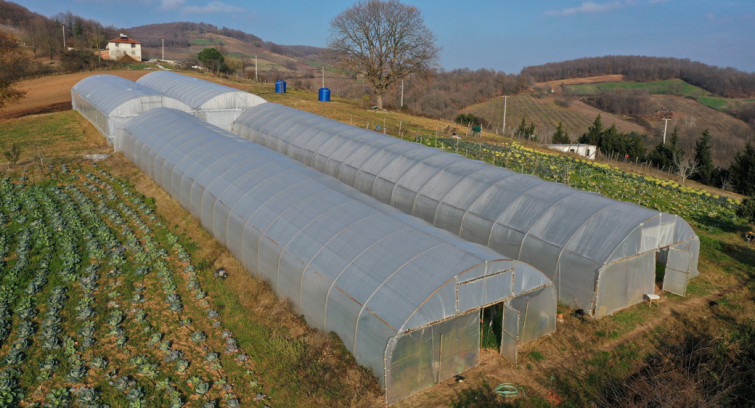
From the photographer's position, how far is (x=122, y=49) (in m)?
101

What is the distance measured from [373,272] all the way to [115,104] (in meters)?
28.2

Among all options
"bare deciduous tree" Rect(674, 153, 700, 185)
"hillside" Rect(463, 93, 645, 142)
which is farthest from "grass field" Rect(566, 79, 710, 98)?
"bare deciduous tree" Rect(674, 153, 700, 185)

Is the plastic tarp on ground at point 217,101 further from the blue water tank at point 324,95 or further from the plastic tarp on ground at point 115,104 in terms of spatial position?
the blue water tank at point 324,95

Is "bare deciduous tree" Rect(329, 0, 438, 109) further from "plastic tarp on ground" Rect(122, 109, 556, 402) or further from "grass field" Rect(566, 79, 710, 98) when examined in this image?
"grass field" Rect(566, 79, 710, 98)

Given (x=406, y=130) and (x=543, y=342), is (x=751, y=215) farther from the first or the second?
(x=406, y=130)

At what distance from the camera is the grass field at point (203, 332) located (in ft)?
38.0

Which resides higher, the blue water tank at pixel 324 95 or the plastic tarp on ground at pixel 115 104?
the blue water tank at pixel 324 95

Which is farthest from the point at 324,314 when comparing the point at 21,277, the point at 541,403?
the point at 21,277

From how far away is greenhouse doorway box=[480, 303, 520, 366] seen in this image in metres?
13.1

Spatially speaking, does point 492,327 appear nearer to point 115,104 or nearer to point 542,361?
point 542,361

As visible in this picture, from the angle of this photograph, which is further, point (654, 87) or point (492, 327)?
point (654, 87)

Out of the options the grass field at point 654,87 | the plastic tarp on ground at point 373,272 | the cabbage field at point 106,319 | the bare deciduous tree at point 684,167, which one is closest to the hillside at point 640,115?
the grass field at point 654,87

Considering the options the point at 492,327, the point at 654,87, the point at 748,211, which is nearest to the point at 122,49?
the point at 492,327

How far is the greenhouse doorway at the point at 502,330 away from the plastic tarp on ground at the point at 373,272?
259mm
